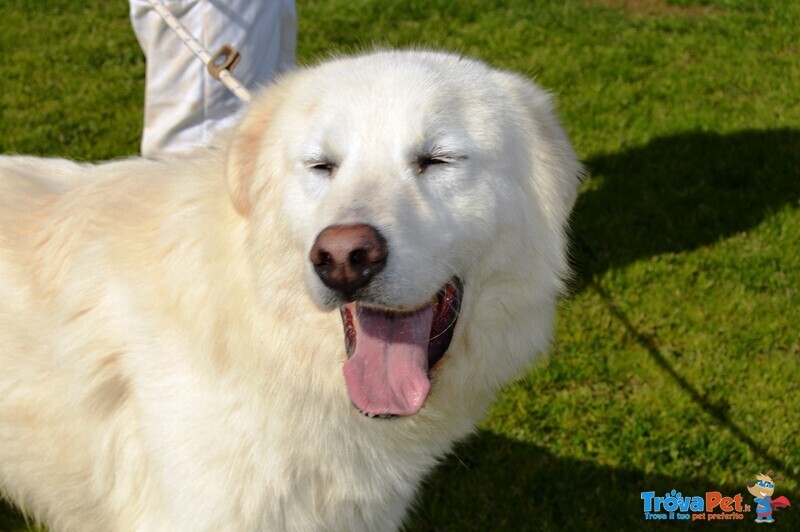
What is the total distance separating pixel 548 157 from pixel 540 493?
5.57 feet

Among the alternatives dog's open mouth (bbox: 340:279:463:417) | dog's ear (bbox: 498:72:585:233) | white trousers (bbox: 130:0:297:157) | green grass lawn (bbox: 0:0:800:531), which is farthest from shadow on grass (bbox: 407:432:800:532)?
white trousers (bbox: 130:0:297:157)

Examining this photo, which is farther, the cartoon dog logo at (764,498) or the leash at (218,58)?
the cartoon dog logo at (764,498)

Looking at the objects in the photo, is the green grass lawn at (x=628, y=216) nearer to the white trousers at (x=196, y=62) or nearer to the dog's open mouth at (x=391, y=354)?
the white trousers at (x=196, y=62)

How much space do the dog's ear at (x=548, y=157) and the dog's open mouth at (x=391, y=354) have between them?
41 cm

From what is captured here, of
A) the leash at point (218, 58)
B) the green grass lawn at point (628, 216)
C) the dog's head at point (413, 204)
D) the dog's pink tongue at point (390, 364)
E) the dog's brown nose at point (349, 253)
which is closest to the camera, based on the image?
the dog's brown nose at point (349, 253)

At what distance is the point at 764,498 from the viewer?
356 centimetres

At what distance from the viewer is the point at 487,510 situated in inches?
142

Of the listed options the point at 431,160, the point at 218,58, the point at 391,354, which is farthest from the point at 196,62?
the point at 391,354

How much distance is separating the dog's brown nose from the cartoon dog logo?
7.46ft

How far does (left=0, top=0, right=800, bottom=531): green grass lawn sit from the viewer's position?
3782 mm

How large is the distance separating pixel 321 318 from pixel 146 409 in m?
0.56

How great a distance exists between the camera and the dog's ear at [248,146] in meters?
2.39

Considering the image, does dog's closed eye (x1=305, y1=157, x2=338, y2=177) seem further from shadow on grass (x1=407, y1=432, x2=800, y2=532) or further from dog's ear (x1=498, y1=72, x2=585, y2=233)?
shadow on grass (x1=407, y1=432, x2=800, y2=532)

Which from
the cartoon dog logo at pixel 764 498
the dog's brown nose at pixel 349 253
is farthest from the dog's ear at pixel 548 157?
the cartoon dog logo at pixel 764 498
